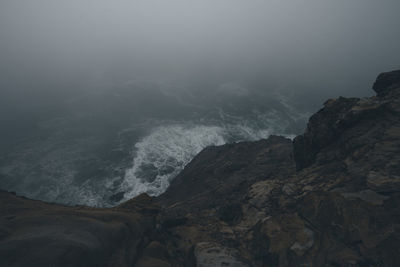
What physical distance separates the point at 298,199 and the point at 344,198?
15.7 feet

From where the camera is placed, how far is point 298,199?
2472 centimetres

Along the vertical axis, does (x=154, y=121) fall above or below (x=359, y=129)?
above

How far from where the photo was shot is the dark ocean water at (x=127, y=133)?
187 ft

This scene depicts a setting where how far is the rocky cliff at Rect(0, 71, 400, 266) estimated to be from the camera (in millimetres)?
16750

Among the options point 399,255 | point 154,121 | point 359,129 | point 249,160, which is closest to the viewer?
point 399,255

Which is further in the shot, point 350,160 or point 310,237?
point 350,160

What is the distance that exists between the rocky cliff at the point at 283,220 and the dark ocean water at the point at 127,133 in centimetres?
3138

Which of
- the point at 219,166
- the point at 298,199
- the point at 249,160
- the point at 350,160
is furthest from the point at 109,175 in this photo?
the point at 350,160

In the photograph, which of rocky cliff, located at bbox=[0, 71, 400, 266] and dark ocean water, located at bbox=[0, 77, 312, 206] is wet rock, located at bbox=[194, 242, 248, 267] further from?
dark ocean water, located at bbox=[0, 77, 312, 206]

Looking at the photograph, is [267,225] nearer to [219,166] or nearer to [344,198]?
[344,198]

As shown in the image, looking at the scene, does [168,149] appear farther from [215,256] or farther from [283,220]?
[215,256]

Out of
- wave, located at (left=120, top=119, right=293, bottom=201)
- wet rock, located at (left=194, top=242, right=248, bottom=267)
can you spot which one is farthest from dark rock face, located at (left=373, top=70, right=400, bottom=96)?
wave, located at (left=120, top=119, right=293, bottom=201)

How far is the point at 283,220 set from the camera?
23.2 m

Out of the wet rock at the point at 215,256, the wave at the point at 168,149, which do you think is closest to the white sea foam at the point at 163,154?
the wave at the point at 168,149
